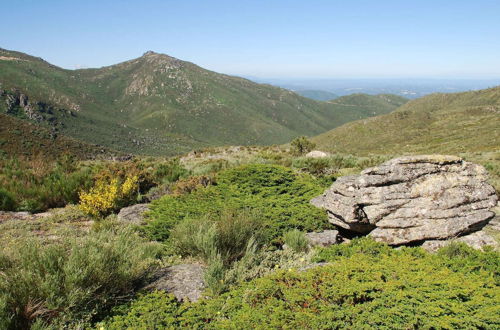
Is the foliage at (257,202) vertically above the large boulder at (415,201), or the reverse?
the large boulder at (415,201)

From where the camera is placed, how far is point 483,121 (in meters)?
62.7

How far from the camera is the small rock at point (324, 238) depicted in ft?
21.2

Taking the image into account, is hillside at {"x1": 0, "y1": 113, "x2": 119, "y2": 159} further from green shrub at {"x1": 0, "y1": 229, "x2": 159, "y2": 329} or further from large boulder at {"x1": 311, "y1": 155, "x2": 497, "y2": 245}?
large boulder at {"x1": 311, "y1": 155, "x2": 497, "y2": 245}

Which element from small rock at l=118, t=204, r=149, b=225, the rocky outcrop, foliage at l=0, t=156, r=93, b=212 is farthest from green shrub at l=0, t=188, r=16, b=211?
the rocky outcrop

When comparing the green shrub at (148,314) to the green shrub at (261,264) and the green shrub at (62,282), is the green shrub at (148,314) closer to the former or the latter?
the green shrub at (62,282)

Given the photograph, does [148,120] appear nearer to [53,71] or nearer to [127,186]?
[53,71]

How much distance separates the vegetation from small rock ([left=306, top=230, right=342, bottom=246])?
1654 millimetres

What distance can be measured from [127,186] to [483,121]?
244ft

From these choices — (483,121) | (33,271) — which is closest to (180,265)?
(33,271)

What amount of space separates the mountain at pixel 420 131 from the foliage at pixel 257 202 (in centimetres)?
4410

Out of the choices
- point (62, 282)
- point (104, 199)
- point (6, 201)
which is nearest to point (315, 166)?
point (104, 199)

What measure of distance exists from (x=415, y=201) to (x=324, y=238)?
2059mm

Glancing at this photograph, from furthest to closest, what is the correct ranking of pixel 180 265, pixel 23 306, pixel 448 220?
pixel 448 220 < pixel 180 265 < pixel 23 306

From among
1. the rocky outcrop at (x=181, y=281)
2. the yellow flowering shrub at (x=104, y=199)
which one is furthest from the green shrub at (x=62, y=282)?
the yellow flowering shrub at (x=104, y=199)
